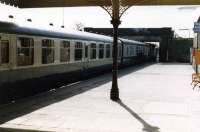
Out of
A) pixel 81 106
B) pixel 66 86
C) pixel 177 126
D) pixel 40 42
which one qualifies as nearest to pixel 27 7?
pixel 66 86

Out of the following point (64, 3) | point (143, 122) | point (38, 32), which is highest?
point (64, 3)

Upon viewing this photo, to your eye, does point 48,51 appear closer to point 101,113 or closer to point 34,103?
point 34,103

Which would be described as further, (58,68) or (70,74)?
(70,74)

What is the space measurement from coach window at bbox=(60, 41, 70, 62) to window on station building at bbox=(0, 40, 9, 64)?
5663 millimetres

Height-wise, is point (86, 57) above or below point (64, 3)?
below

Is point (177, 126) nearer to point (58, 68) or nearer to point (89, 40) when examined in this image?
point (58, 68)

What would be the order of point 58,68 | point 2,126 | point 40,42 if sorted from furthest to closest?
point 58,68 < point 40,42 < point 2,126

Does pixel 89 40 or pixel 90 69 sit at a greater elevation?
pixel 89 40

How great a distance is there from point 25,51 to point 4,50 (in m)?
1.71

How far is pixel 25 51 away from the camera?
14430mm

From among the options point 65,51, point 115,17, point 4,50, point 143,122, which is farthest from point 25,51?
point 143,122

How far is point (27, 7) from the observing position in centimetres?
2233

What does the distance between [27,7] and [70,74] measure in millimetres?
4516

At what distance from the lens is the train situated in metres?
13.0
